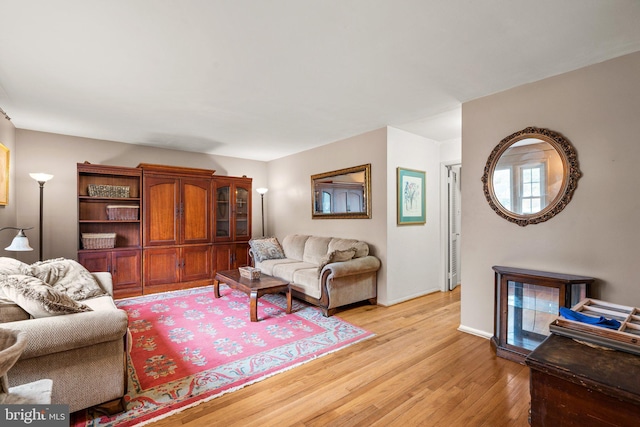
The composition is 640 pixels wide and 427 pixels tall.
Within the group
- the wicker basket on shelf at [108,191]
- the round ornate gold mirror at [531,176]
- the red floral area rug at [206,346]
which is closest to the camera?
the red floral area rug at [206,346]

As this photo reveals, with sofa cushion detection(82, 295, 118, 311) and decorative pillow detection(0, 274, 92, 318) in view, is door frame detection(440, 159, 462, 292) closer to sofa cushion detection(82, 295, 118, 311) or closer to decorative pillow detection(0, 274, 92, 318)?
sofa cushion detection(82, 295, 118, 311)

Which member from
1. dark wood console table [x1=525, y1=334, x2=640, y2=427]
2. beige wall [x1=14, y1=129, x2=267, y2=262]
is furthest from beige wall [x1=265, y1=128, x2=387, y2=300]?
dark wood console table [x1=525, y1=334, x2=640, y2=427]

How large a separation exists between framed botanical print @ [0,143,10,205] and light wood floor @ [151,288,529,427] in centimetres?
351

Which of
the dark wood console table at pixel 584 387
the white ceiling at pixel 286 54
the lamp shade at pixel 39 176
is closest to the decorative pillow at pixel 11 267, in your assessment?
the white ceiling at pixel 286 54

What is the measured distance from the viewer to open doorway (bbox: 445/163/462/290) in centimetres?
474

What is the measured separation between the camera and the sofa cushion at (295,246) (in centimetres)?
507

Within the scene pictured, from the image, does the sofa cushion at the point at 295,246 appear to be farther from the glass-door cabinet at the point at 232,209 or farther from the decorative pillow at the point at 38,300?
the decorative pillow at the point at 38,300

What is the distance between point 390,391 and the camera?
2.09 meters

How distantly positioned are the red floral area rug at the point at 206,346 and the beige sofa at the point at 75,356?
0.18 meters

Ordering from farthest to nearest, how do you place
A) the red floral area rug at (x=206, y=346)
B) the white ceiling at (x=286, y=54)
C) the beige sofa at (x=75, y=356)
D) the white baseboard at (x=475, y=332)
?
the white baseboard at (x=475, y=332), the red floral area rug at (x=206, y=346), the white ceiling at (x=286, y=54), the beige sofa at (x=75, y=356)

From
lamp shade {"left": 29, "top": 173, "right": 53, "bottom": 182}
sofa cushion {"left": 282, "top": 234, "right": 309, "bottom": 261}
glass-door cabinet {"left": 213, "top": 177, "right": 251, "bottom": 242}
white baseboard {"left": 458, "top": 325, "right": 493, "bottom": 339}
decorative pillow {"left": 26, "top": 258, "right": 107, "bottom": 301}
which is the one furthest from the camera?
glass-door cabinet {"left": 213, "top": 177, "right": 251, "bottom": 242}

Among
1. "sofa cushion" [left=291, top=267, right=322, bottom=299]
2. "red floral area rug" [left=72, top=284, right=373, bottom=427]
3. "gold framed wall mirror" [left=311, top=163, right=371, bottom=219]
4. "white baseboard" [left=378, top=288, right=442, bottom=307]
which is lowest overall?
"red floral area rug" [left=72, top=284, right=373, bottom=427]

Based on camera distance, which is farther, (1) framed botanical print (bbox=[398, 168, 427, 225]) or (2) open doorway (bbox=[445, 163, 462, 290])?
(2) open doorway (bbox=[445, 163, 462, 290])

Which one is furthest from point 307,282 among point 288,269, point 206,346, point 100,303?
point 100,303
